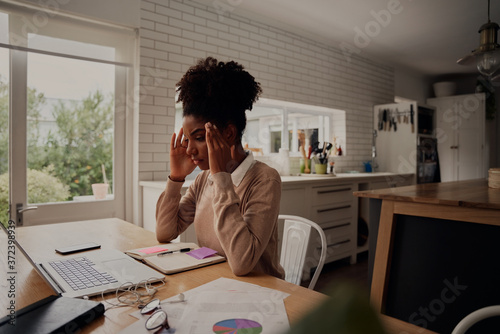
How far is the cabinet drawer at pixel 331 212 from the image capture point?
3516mm

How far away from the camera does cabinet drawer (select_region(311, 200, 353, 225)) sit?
352cm

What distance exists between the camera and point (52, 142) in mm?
2688

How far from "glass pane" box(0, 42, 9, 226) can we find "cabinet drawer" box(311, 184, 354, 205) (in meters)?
2.55

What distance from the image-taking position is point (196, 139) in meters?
1.40

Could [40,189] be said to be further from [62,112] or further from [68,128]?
[62,112]

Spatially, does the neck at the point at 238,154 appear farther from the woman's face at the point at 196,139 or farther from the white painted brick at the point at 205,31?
the white painted brick at the point at 205,31

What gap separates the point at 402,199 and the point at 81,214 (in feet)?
7.75

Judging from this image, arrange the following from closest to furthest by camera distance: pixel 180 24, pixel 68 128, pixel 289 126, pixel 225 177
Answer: pixel 225 177 < pixel 68 128 < pixel 180 24 < pixel 289 126

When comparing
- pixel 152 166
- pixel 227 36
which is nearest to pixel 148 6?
pixel 227 36

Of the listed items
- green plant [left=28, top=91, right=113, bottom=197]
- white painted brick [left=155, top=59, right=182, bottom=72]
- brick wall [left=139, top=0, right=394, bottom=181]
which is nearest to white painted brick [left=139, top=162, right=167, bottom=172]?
brick wall [left=139, top=0, right=394, bottom=181]

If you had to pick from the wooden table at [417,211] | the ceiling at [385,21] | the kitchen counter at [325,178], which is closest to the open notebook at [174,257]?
the wooden table at [417,211]

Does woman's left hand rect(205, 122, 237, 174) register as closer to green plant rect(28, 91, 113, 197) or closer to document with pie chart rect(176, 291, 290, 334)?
document with pie chart rect(176, 291, 290, 334)

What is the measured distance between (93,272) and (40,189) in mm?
1854

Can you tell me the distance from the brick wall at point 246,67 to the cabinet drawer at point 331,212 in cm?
110
